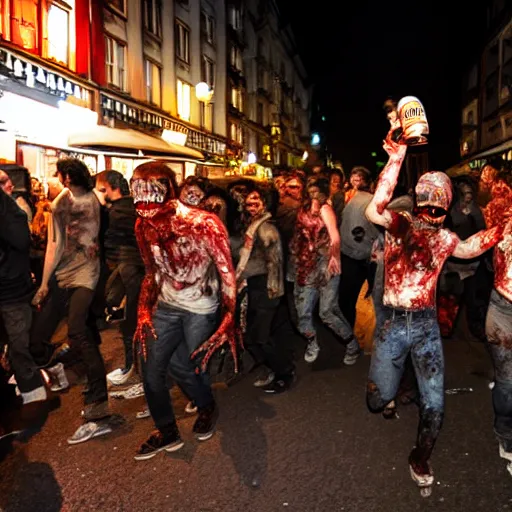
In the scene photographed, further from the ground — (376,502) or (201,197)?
(201,197)

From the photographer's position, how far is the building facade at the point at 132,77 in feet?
40.2

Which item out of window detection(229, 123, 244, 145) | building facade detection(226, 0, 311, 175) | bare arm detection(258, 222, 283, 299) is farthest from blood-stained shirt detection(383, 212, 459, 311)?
window detection(229, 123, 244, 145)

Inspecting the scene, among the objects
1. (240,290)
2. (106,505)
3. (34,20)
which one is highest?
(34,20)

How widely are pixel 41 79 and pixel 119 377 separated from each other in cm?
968

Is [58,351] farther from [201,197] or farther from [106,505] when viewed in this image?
[106,505]

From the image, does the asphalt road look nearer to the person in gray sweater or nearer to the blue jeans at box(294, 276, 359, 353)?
the blue jeans at box(294, 276, 359, 353)

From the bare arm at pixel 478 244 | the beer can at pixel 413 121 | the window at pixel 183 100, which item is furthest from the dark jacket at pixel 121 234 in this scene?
the window at pixel 183 100

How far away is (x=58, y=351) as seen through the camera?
645 cm

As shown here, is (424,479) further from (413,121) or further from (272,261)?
(272,261)

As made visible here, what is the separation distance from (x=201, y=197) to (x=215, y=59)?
86.6ft

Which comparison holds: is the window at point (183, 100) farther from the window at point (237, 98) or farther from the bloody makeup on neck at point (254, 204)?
the bloody makeup on neck at point (254, 204)

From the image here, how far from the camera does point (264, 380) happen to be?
5547 millimetres

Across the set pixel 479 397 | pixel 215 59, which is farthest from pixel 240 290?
pixel 215 59

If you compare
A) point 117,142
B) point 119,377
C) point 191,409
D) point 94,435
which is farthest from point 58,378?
point 117,142
